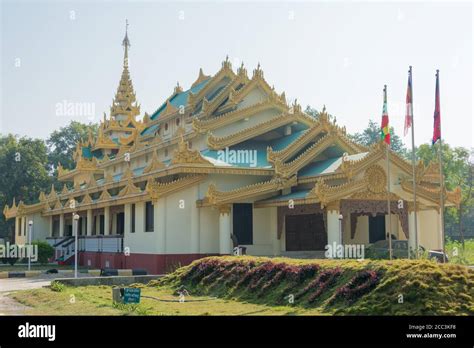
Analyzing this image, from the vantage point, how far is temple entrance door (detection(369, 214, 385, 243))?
34969mm

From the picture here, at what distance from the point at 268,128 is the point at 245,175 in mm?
3203

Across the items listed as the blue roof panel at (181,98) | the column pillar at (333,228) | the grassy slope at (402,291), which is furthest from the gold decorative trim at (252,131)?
the grassy slope at (402,291)

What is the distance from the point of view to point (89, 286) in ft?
82.1

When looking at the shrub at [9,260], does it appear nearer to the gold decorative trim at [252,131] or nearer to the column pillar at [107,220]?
the column pillar at [107,220]

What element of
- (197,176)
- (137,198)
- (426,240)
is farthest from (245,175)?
(426,240)

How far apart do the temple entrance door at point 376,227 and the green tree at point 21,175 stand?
43605mm

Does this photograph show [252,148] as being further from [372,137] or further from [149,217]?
[372,137]

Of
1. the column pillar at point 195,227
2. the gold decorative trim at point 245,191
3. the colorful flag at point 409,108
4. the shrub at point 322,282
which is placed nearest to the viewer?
the shrub at point 322,282

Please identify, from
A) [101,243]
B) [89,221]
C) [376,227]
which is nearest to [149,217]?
[101,243]

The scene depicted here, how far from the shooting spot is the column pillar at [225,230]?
31.0 metres

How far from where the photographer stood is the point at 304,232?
109 feet

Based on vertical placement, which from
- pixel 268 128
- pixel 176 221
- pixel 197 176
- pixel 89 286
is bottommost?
pixel 89 286

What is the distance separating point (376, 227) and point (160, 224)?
1167 centimetres
